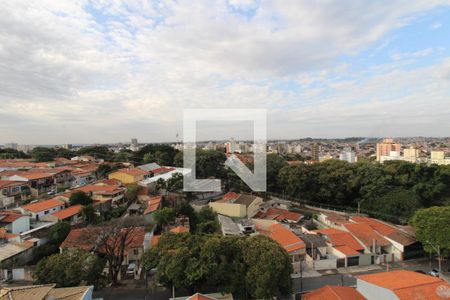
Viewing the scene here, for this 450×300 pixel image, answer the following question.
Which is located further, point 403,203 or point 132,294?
point 403,203

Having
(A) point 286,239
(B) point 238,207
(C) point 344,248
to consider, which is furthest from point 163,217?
(C) point 344,248

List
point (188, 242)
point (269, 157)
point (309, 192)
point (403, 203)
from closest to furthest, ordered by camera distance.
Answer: point (188, 242)
point (403, 203)
point (309, 192)
point (269, 157)

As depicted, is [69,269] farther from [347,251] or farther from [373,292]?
[347,251]

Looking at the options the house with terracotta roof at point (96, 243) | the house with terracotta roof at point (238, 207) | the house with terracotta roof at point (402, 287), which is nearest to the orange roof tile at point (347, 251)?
the house with terracotta roof at point (402, 287)

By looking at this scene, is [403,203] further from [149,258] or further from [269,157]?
[149,258]

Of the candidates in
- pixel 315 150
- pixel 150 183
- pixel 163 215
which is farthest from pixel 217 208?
pixel 315 150
